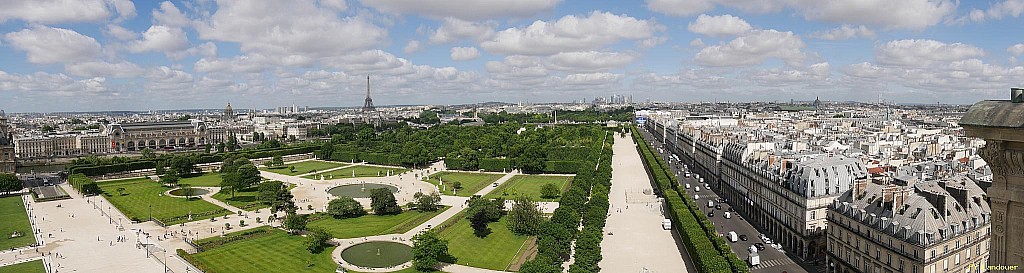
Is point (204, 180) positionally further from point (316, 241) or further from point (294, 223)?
point (316, 241)

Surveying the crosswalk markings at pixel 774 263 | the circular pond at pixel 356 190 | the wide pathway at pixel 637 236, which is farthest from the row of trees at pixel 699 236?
the circular pond at pixel 356 190

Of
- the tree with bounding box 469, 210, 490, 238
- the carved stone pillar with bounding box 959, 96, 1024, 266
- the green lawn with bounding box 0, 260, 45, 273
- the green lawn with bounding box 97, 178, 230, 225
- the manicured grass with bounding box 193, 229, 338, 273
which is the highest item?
the carved stone pillar with bounding box 959, 96, 1024, 266

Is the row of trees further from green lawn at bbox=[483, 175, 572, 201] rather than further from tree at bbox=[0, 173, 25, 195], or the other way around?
tree at bbox=[0, 173, 25, 195]

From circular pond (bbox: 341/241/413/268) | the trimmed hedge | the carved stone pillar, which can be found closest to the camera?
the carved stone pillar

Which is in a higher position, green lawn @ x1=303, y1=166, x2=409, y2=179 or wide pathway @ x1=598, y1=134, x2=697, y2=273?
green lawn @ x1=303, y1=166, x2=409, y2=179

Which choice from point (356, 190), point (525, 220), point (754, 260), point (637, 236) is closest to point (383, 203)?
point (525, 220)

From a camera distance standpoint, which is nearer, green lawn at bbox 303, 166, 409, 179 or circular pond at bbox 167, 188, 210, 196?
circular pond at bbox 167, 188, 210, 196

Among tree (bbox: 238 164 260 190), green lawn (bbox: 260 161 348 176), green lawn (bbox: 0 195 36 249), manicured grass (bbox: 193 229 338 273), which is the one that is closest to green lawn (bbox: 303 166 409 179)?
green lawn (bbox: 260 161 348 176)
